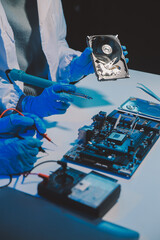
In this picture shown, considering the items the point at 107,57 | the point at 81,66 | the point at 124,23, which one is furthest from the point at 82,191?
the point at 124,23

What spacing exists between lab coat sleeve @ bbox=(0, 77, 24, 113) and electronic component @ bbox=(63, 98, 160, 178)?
1.28ft

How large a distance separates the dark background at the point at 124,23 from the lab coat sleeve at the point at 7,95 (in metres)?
1.63

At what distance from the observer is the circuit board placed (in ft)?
3.66

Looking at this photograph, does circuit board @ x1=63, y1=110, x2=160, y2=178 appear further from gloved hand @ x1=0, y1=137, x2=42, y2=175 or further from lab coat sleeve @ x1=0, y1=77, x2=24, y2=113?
lab coat sleeve @ x1=0, y1=77, x2=24, y2=113

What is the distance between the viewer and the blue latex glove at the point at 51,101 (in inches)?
52.5

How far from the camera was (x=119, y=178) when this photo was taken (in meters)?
1.09

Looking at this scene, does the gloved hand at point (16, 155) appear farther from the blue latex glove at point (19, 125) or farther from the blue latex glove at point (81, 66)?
the blue latex glove at point (81, 66)

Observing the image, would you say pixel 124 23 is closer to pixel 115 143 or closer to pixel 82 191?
pixel 115 143

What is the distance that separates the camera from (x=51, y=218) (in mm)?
976

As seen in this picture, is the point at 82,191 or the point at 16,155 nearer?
the point at 82,191

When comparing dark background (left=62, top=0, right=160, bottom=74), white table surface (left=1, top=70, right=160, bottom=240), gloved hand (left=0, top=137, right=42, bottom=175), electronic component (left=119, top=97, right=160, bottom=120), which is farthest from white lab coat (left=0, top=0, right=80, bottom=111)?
dark background (left=62, top=0, right=160, bottom=74)

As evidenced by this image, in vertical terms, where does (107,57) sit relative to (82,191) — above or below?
above

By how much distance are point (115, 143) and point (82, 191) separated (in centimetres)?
33

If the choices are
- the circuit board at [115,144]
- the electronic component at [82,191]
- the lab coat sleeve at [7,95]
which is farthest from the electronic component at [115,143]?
the lab coat sleeve at [7,95]
